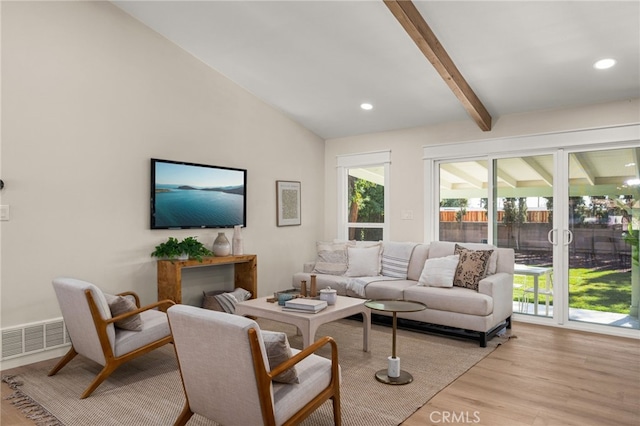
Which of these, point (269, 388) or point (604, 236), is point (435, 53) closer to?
point (604, 236)

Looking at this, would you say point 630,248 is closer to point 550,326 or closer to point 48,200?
point 550,326

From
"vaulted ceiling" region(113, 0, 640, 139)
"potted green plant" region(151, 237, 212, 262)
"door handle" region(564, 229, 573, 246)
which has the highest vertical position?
"vaulted ceiling" region(113, 0, 640, 139)

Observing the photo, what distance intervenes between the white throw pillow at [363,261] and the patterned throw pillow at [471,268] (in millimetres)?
1036

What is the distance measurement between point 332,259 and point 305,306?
6.64ft

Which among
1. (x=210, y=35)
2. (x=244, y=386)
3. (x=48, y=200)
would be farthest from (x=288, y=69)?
(x=244, y=386)

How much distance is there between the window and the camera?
234 inches

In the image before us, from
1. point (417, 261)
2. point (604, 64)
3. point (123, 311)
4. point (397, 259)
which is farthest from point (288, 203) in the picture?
point (604, 64)

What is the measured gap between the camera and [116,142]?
158 inches

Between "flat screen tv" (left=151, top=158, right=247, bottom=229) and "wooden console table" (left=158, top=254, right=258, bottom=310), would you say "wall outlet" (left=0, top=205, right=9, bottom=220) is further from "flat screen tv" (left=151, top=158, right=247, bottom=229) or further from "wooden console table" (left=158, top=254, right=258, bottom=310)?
"wooden console table" (left=158, top=254, right=258, bottom=310)

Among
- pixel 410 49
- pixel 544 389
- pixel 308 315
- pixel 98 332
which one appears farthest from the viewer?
pixel 410 49

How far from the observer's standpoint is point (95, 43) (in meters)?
3.85

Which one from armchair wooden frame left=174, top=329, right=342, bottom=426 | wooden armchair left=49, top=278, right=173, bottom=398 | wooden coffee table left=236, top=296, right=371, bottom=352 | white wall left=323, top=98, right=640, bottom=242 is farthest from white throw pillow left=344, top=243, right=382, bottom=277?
armchair wooden frame left=174, top=329, right=342, bottom=426

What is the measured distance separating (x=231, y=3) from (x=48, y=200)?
2244 mm

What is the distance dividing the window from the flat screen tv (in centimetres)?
167
